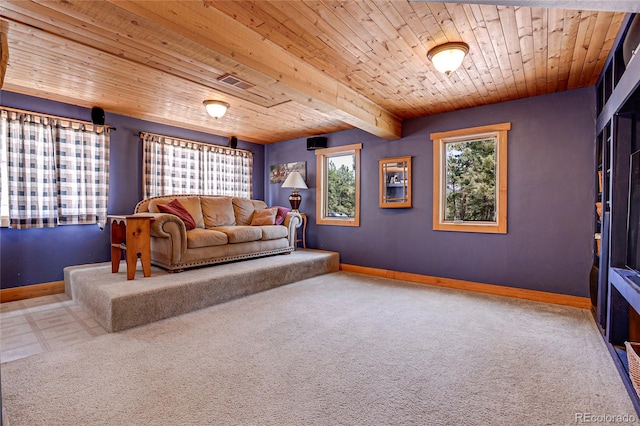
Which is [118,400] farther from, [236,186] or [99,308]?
[236,186]

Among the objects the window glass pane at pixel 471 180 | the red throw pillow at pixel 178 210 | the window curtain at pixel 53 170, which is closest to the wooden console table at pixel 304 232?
the red throw pillow at pixel 178 210

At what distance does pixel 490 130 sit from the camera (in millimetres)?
3846

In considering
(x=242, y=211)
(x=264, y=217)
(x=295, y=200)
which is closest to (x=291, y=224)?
(x=264, y=217)

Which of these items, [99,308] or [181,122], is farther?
[181,122]

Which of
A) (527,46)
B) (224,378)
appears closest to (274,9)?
(527,46)

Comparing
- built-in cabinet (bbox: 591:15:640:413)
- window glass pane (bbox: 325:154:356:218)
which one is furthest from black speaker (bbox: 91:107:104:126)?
built-in cabinet (bbox: 591:15:640:413)

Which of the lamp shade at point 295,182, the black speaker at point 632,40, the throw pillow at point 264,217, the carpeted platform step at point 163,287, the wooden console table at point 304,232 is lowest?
the carpeted platform step at point 163,287

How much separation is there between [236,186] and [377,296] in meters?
3.50

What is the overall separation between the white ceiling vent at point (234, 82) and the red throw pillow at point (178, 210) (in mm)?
1677

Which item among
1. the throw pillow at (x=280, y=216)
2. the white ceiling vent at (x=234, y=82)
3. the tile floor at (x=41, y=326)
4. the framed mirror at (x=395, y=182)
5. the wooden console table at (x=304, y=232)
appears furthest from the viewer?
the wooden console table at (x=304, y=232)

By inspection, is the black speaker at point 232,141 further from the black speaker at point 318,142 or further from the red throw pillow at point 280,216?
the red throw pillow at point 280,216

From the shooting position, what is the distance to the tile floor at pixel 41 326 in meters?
2.35

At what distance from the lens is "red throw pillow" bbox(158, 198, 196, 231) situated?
149 inches

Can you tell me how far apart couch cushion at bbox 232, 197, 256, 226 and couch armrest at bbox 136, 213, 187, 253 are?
1493mm
